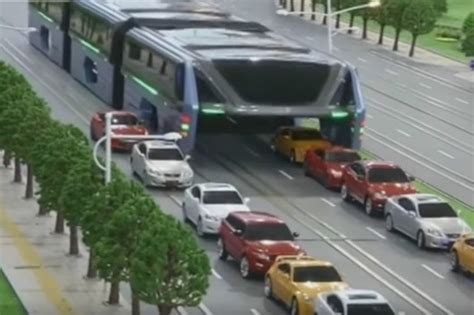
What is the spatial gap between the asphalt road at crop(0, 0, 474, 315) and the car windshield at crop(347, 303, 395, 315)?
13.9 ft

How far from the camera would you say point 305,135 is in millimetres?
80125

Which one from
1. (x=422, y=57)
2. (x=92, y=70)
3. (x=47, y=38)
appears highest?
(x=92, y=70)

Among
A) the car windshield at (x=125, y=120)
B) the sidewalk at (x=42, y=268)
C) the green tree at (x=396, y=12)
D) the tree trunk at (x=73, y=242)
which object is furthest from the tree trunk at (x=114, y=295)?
the green tree at (x=396, y=12)

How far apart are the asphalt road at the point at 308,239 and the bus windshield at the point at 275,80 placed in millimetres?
3050

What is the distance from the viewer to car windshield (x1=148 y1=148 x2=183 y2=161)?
73.2 meters

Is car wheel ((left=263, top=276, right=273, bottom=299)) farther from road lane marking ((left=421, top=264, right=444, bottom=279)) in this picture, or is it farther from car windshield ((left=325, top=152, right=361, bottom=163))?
car windshield ((left=325, top=152, right=361, bottom=163))

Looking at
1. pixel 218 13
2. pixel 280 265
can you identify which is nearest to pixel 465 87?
pixel 218 13

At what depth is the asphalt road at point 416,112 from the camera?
263ft

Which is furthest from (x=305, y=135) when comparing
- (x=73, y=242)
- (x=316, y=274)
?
(x=316, y=274)

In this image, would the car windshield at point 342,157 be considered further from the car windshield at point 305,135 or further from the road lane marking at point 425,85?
the road lane marking at point 425,85

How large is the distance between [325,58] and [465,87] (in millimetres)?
28114

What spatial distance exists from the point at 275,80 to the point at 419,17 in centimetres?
3961

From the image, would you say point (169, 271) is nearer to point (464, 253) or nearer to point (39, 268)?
point (39, 268)

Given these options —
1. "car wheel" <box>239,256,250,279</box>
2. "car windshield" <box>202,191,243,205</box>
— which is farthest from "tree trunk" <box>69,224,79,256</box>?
"car windshield" <box>202,191,243,205</box>
